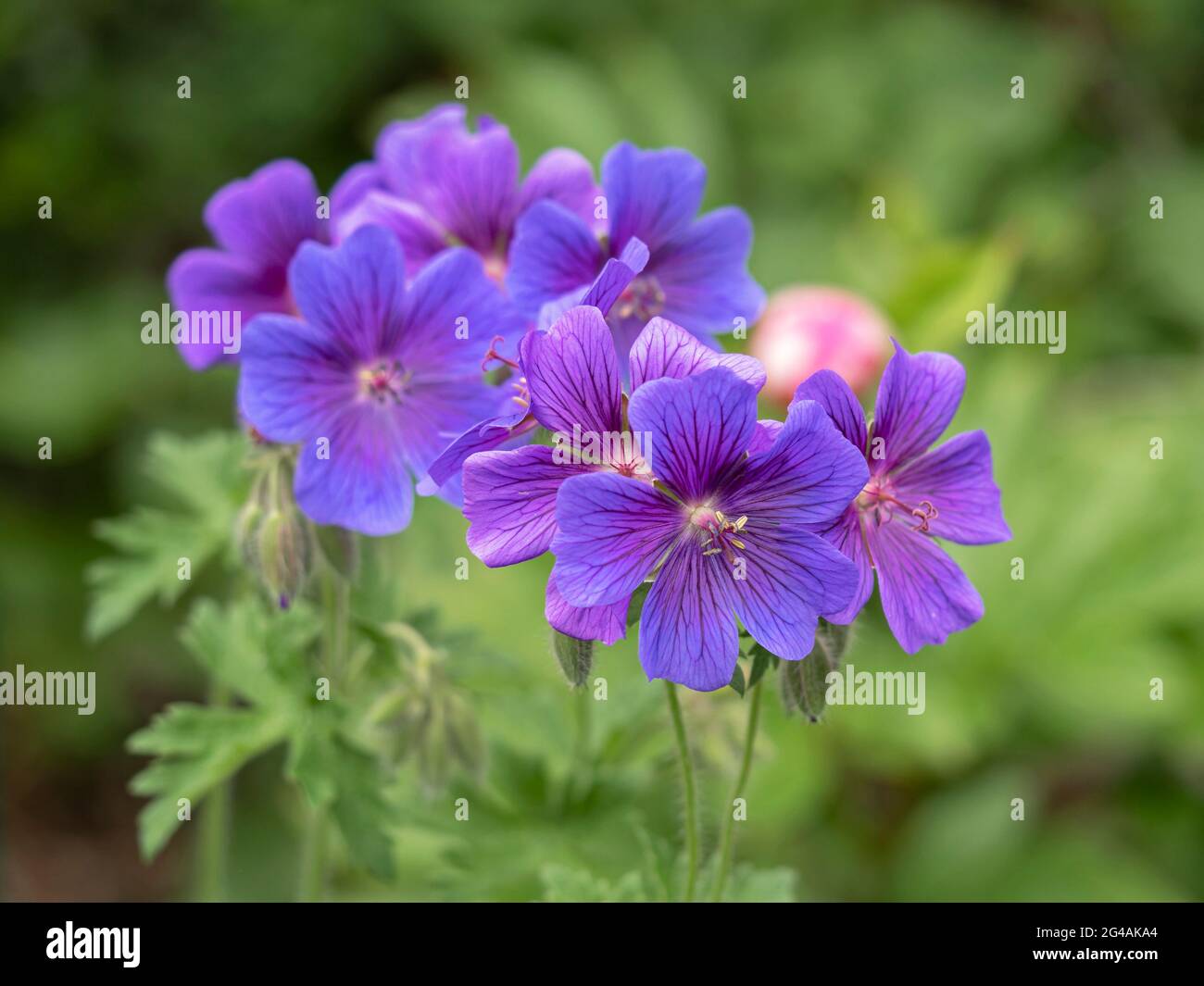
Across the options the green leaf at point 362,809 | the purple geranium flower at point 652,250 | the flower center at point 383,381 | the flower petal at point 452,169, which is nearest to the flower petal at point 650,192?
the purple geranium flower at point 652,250

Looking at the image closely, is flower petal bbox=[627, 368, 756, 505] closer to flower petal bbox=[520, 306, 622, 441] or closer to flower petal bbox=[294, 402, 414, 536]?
flower petal bbox=[520, 306, 622, 441]

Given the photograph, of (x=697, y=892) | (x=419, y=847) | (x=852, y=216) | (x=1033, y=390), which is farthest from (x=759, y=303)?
(x=852, y=216)

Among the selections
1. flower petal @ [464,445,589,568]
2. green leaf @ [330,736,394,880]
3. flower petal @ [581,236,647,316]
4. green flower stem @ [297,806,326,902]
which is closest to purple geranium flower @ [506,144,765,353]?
flower petal @ [581,236,647,316]

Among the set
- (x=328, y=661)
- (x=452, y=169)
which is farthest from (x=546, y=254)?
(x=328, y=661)

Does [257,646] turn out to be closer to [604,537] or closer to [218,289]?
[218,289]

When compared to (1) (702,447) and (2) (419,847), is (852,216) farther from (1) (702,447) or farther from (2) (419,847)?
(1) (702,447)
